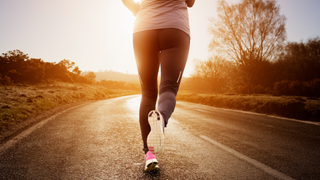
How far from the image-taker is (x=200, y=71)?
116 ft

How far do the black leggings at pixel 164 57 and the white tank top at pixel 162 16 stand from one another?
4 cm

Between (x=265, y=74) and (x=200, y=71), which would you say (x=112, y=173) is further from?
(x=200, y=71)

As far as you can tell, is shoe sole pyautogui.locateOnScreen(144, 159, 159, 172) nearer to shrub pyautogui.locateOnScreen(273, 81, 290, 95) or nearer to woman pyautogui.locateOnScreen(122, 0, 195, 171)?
woman pyautogui.locateOnScreen(122, 0, 195, 171)

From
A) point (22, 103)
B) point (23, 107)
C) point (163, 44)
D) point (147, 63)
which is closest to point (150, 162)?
point (147, 63)

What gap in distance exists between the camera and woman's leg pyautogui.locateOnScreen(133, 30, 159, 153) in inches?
55.5

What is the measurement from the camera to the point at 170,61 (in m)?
1.38

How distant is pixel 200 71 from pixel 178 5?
115ft

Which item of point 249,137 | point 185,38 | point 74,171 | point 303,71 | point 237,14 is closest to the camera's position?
point 185,38

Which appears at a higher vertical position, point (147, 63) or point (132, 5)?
point (132, 5)

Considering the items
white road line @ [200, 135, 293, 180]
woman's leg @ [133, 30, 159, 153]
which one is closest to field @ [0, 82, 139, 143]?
woman's leg @ [133, 30, 159, 153]

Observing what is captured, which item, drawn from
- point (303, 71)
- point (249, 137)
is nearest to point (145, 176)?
point (249, 137)

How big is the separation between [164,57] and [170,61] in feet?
0.23

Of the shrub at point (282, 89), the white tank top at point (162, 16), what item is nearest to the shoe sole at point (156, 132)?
the white tank top at point (162, 16)

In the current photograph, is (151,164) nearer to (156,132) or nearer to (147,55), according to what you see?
(156,132)
